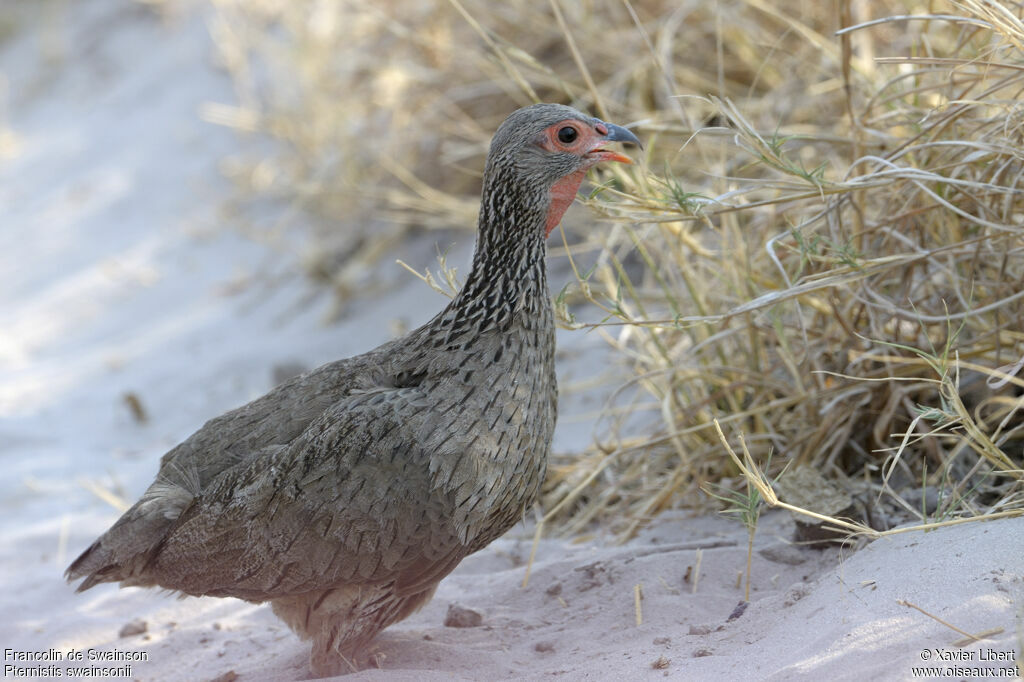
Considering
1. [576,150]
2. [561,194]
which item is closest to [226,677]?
[561,194]

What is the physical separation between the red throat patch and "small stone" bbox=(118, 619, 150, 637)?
1964 mm

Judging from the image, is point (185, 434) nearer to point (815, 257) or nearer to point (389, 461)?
point (389, 461)

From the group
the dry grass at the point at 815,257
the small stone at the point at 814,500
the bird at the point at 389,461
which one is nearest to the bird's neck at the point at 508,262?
the bird at the point at 389,461

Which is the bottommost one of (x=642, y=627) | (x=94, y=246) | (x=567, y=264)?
(x=642, y=627)

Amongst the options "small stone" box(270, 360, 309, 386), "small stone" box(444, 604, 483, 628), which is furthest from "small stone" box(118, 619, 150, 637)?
"small stone" box(270, 360, 309, 386)

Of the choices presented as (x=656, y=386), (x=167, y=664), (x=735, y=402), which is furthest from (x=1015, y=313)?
(x=167, y=664)

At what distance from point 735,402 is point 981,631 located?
175cm

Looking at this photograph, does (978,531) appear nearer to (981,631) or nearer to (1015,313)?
(981,631)

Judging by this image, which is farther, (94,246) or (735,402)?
(94,246)

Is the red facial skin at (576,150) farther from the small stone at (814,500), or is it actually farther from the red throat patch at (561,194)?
the small stone at (814,500)

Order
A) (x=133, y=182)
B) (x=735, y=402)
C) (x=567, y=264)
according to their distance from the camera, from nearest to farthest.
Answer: (x=735, y=402)
(x=567, y=264)
(x=133, y=182)

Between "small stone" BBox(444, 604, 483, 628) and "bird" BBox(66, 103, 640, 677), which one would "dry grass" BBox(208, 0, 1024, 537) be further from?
"small stone" BBox(444, 604, 483, 628)

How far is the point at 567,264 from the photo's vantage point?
604 cm

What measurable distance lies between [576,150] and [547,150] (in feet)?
0.30
